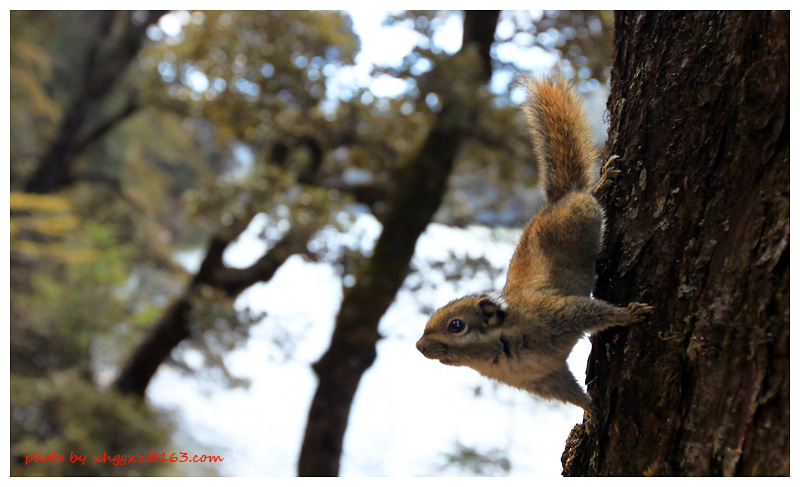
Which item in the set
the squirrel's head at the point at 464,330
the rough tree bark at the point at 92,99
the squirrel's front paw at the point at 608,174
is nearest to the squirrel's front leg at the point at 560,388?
the squirrel's head at the point at 464,330

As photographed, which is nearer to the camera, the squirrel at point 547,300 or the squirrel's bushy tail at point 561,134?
the squirrel at point 547,300

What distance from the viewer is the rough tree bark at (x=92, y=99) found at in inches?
205

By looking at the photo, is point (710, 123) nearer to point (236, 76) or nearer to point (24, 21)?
point (236, 76)

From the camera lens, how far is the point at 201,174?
4543 millimetres

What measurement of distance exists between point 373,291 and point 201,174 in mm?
2293

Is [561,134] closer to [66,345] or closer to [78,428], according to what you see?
[78,428]

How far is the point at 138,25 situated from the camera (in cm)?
512

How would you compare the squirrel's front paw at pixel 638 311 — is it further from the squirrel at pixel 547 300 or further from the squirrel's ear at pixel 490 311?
the squirrel's ear at pixel 490 311

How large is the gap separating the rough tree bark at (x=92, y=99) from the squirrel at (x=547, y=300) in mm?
4905

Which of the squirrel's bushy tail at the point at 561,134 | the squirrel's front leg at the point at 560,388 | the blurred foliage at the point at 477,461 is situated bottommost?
the blurred foliage at the point at 477,461

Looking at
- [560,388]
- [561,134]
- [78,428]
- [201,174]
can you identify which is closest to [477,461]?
[560,388]

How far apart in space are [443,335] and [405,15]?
2149mm

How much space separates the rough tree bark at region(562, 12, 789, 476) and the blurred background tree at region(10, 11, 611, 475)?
81cm

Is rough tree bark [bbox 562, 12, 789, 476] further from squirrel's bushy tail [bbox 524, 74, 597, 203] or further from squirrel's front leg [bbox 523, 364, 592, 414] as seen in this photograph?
squirrel's bushy tail [bbox 524, 74, 597, 203]
